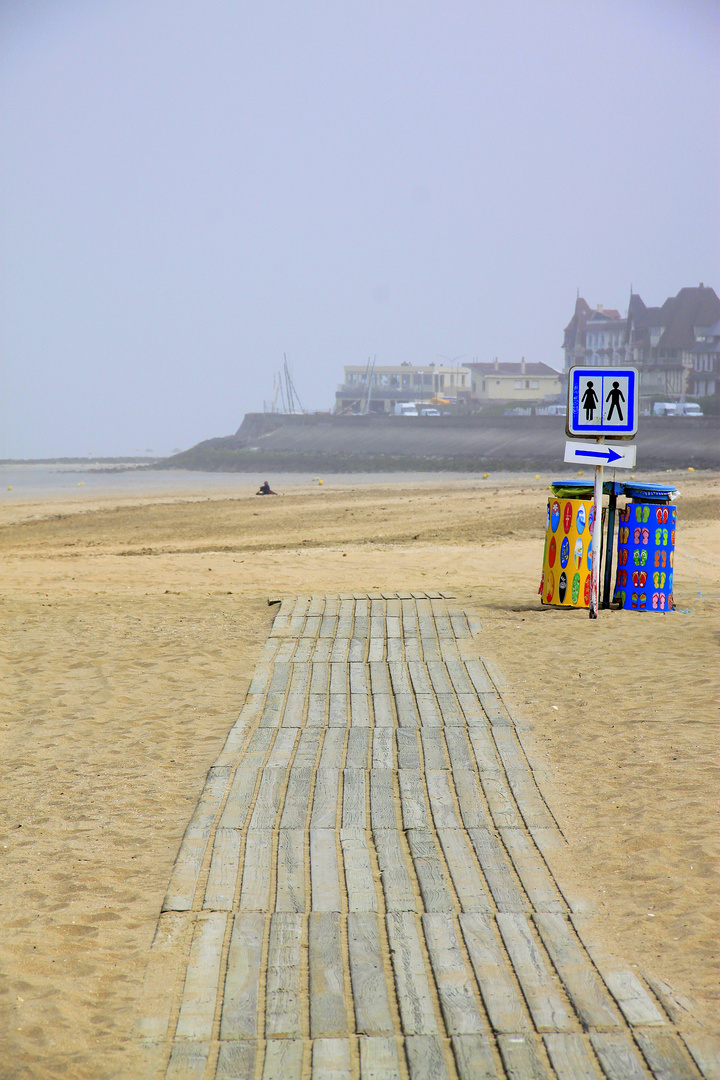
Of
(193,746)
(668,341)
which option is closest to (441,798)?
(193,746)

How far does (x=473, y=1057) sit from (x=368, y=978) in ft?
1.69

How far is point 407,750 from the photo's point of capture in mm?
5559

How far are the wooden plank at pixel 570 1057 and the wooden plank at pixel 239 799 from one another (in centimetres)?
200

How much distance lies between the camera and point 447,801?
4.81 m

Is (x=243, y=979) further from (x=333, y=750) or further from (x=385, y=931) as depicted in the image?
(x=333, y=750)

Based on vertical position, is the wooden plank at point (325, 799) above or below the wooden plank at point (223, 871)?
above

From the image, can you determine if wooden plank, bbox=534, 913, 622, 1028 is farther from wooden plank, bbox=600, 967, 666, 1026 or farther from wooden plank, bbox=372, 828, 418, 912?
wooden plank, bbox=372, 828, 418, 912

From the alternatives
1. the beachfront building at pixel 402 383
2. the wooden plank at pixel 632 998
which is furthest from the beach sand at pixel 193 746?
the beachfront building at pixel 402 383

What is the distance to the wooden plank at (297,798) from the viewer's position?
455 centimetres

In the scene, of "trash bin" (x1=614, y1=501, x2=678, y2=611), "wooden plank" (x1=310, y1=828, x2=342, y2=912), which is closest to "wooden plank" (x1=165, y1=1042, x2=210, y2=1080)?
"wooden plank" (x1=310, y1=828, x2=342, y2=912)

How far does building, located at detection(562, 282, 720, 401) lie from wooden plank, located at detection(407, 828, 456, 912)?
75521mm

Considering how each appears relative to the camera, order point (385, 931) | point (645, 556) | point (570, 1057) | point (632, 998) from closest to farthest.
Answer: point (570, 1057) → point (632, 998) → point (385, 931) → point (645, 556)

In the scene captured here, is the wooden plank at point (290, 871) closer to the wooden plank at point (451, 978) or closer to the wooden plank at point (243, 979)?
the wooden plank at point (243, 979)

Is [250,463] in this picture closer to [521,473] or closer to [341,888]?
[521,473]
